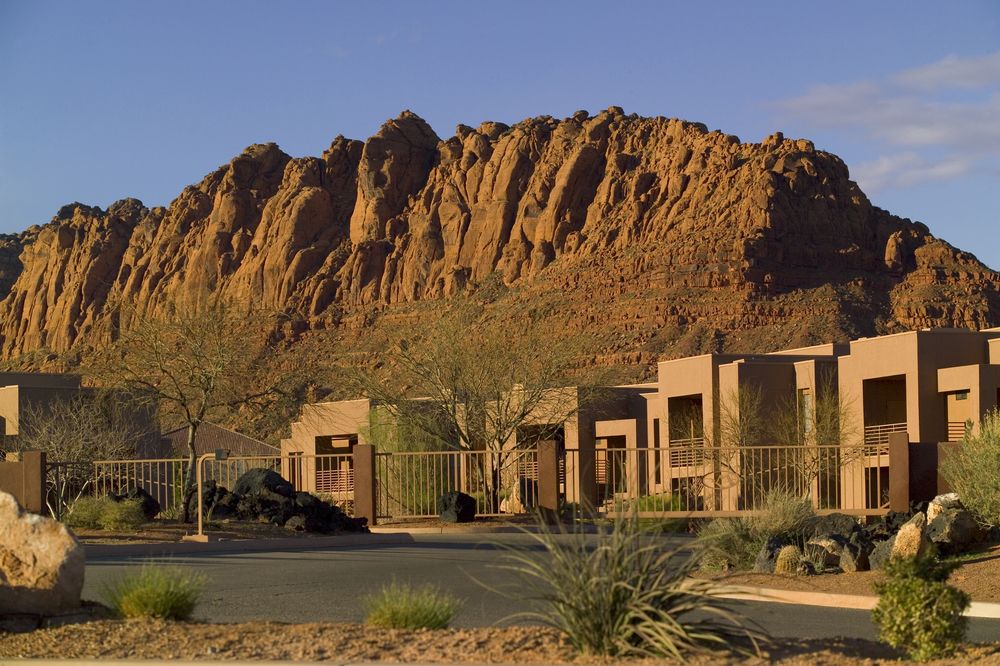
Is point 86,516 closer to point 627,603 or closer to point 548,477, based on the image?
point 548,477

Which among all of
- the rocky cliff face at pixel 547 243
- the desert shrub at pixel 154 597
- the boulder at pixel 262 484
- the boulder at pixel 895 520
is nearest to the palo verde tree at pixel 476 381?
the boulder at pixel 262 484

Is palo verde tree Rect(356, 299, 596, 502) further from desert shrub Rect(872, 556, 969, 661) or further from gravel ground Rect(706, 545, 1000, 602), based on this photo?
desert shrub Rect(872, 556, 969, 661)

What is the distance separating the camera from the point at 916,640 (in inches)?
370

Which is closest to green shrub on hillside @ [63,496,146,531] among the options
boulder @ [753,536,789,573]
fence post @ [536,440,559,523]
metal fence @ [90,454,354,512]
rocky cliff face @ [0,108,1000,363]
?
metal fence @ [90,454,354,512]

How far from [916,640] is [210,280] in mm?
150510

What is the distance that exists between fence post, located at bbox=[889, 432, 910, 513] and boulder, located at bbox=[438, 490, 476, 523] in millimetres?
8345

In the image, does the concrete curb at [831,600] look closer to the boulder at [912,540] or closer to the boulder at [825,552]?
the boulder at [912,540]

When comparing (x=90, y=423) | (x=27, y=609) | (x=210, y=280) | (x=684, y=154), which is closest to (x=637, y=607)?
(x=27, y=609)

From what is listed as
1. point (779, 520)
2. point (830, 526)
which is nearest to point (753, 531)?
point (779, 520)

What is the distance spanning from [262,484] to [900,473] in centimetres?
1230

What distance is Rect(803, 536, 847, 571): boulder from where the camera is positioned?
1753 centimetres

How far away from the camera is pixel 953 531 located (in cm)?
1827

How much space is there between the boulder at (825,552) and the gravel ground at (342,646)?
749 cm

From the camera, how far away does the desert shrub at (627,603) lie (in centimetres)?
917
